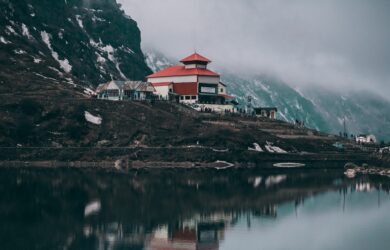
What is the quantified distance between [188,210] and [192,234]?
1892 cm

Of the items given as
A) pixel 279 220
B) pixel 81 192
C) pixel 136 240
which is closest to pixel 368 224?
pixel 279 220

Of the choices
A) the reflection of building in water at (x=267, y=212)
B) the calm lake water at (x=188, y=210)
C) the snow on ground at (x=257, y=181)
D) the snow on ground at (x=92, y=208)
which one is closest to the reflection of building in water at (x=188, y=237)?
the calm lake water at (x=188, y=210)

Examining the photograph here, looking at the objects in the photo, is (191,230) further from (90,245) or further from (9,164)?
(9,164)

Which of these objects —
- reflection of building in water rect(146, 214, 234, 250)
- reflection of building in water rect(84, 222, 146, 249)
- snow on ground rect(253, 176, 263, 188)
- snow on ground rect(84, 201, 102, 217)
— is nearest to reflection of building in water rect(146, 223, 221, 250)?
reflection of building in water rect(146, 214, 234, 250)

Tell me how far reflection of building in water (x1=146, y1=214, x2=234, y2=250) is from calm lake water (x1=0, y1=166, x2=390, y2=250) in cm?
13

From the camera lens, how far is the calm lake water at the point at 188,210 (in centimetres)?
10775

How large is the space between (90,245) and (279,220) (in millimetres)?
34632

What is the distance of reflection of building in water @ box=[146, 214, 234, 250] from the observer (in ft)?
346

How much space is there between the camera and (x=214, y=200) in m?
144

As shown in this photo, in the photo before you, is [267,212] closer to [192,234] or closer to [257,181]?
[192,234]

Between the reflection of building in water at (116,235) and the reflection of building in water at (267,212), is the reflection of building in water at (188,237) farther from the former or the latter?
the reflection of building in water at (267,212)

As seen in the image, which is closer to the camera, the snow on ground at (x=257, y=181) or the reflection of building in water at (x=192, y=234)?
the reflection of building in water at (x=192, y=234)

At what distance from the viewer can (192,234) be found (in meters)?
114

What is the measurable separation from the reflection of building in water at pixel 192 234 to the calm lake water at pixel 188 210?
126 mm
